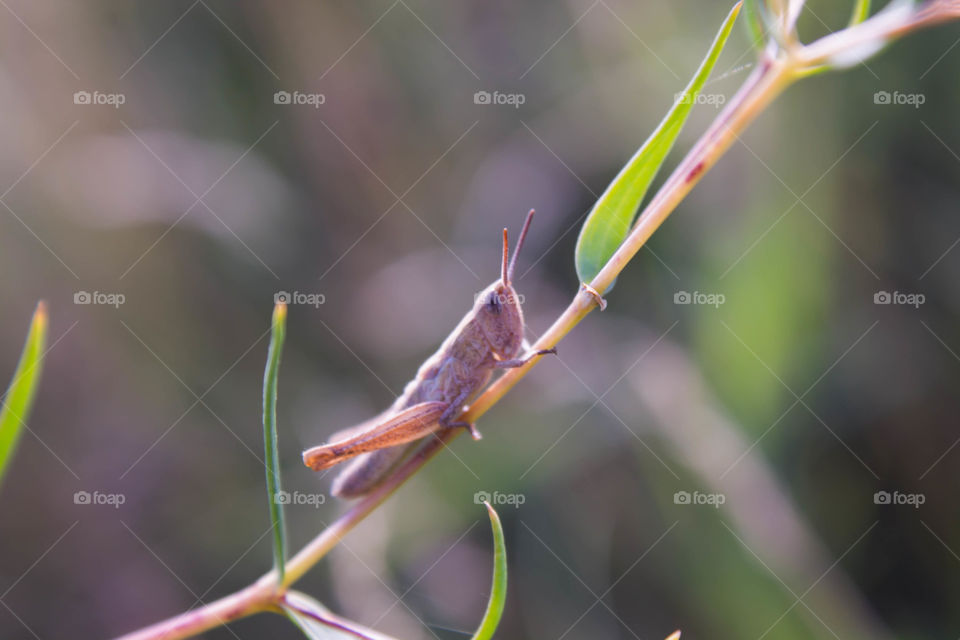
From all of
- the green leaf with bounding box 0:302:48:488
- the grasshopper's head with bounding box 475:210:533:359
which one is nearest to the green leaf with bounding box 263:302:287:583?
the green leaf with bounding box 0:302:48:488

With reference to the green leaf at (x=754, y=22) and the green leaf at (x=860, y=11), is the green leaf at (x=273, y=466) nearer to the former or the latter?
the green leaf at (x=754, y=22)

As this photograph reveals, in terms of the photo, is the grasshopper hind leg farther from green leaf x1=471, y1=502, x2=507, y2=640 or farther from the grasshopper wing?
green leaf x1=471, y1=502, x2=507, y2=640

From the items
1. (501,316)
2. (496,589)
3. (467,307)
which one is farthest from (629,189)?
(467,307)

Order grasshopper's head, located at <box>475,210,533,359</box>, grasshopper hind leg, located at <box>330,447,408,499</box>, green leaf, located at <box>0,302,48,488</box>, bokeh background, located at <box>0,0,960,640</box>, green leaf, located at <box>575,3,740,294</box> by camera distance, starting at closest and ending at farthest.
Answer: green leaf, located at <box>0,302,48,488</box> → green leaf, located at <box>575,3,740,294</box> → grasshopper hind leg, located at <box>330,447,408,499</box> → grasshopper's head, located at <box>475,210,533,359</box> → bokeh background, located at <box>0,0,960,640</box>

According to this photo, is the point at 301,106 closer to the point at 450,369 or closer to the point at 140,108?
the point at 140,108

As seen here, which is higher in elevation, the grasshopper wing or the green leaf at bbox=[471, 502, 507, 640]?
the grasshopper wing

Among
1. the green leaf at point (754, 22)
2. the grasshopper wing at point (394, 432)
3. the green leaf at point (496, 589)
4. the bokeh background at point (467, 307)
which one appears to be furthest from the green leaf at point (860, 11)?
the bokeh background at point (467, 307)

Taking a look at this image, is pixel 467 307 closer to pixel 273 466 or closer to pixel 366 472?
pixel 366 472
